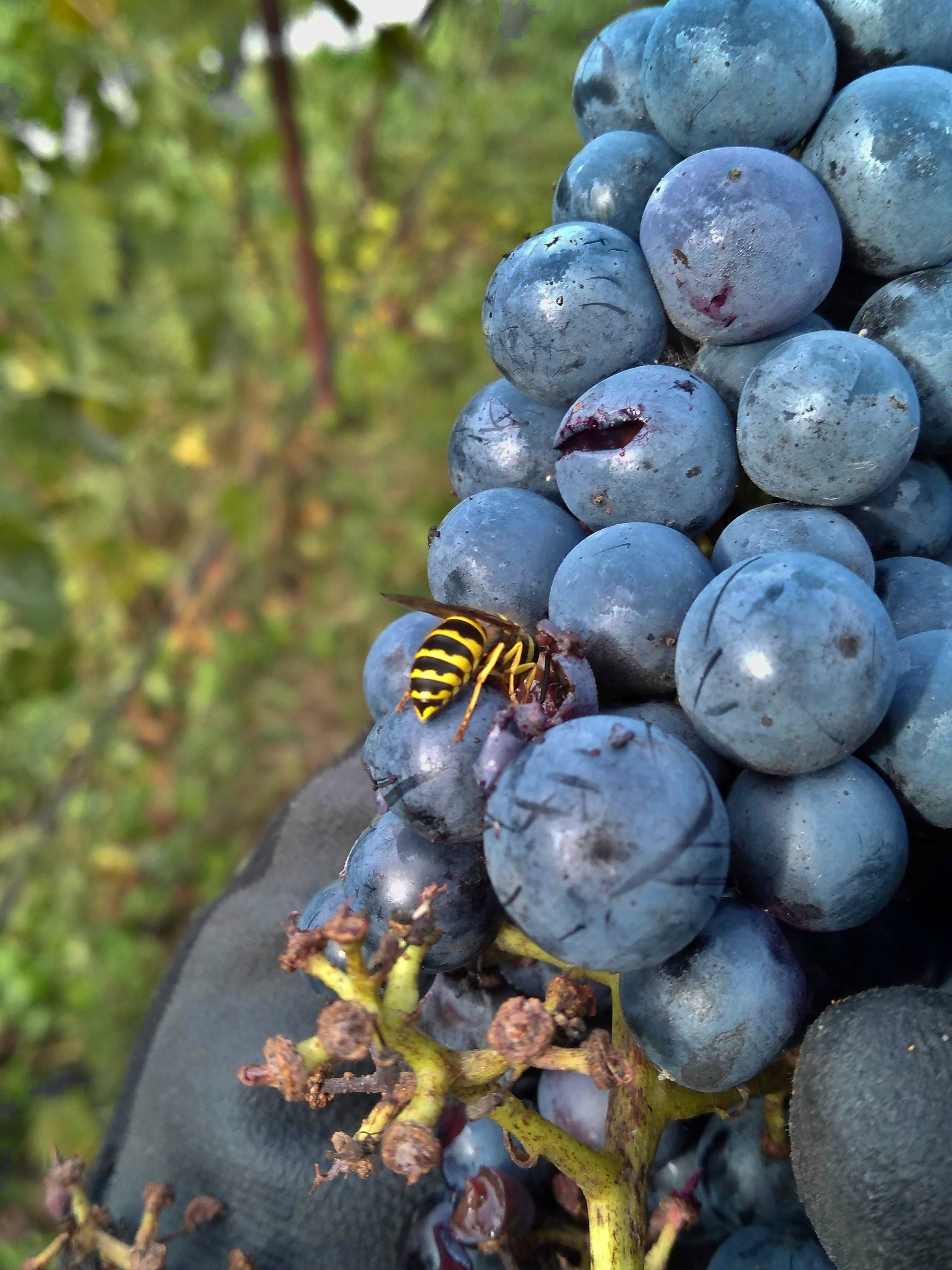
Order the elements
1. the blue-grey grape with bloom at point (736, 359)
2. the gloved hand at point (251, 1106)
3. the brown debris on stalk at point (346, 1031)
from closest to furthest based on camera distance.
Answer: the brown debris on stalk at point (346, 1031), the blue-grey grape with bloom at point (736, 359), the gloved hand at point (251, 1106)

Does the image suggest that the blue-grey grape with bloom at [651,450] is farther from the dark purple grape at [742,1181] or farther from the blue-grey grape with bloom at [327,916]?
the dark purple grape at [742,1181]

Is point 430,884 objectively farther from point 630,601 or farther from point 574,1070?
point 630,601

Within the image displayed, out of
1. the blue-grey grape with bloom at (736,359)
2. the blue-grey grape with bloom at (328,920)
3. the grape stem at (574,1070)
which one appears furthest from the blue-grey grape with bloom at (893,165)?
the blue-grey grape with bloom at (328,920)

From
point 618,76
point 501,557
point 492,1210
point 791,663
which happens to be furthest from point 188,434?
point 791,663

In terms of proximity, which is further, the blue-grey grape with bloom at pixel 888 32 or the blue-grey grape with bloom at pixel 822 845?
the blue-grey grape with bloom at pixel 888 32

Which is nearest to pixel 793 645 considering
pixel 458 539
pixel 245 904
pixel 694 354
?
pixel 458 539

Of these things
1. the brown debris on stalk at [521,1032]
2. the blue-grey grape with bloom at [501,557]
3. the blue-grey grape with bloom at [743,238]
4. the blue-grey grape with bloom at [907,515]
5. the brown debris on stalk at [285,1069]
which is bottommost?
the brown debris on stalk at [521,1032]

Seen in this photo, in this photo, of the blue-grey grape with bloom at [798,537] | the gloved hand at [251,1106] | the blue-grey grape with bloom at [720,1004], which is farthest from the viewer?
the gloved hand at [251,1106]
